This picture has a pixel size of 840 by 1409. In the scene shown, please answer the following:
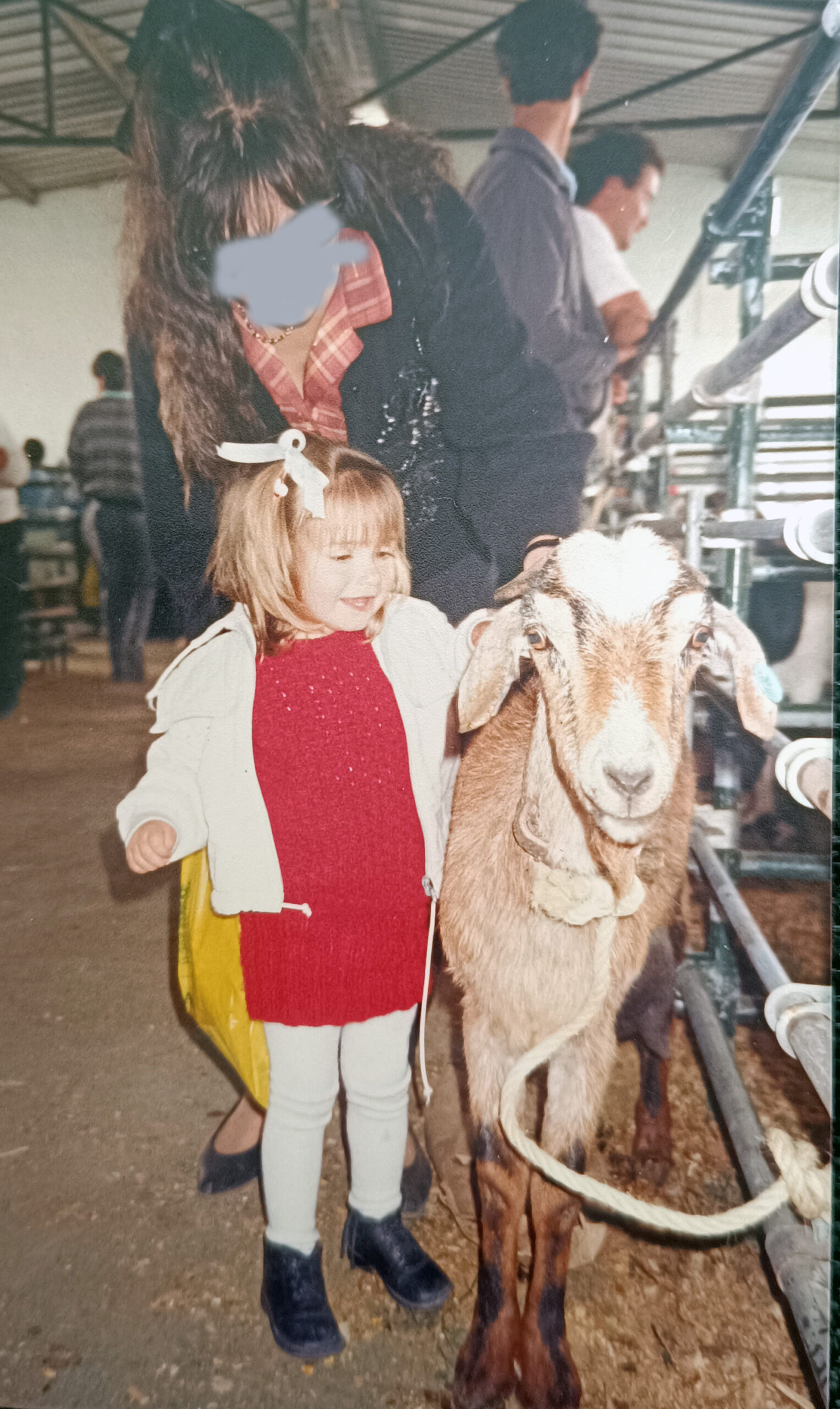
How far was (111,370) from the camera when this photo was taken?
153 centimetres

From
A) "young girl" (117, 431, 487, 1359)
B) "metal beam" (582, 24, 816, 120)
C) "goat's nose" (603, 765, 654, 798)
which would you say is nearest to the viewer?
"goat's nose" (603, 765, 654, 798)

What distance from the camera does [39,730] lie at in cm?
171

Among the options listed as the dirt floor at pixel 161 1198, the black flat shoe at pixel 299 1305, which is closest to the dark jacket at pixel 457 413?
the dirt floor at pixel 161 1198

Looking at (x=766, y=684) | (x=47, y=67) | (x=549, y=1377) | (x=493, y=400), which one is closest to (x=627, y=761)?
(x=766, y=684)

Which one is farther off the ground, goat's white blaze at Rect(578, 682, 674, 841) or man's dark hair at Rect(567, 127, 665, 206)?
man's dark hair at Rect(567, 127, 665, 206)

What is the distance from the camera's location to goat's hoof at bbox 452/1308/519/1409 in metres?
1.44

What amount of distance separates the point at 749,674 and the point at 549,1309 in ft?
3.89

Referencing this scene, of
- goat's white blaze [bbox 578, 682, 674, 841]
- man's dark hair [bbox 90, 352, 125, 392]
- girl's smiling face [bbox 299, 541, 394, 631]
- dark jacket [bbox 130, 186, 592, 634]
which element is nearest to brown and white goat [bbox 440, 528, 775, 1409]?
goat's white blaze [bbox 578, 682, 674, 841]

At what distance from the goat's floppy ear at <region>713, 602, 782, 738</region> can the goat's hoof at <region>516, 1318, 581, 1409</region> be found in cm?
116

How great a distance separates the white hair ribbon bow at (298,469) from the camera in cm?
142

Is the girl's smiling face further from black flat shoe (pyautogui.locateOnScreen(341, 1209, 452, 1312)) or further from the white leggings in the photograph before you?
black flat shoe (pyautogui.locateOnScreen(341, 1209, 452, 1312))

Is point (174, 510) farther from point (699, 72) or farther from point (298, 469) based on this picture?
point (699, 72)

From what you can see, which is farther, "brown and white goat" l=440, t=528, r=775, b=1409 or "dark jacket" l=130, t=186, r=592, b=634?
"dark jacket" l=130, t=186, r=592, b=634

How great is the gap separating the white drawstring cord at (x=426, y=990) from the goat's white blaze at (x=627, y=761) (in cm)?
44
